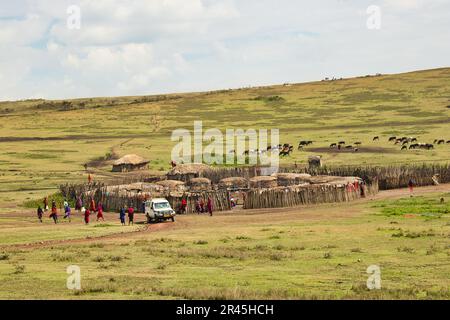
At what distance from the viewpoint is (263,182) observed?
60.8 meters

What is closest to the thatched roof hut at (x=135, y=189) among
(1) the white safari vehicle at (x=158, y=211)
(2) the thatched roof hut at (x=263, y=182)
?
(2) the thatched roof hut at (x=263, y=182)

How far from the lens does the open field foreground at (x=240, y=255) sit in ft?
73.4

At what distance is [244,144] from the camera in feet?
324

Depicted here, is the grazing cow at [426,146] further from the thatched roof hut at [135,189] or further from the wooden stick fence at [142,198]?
the wooden stick fence at [142,198]

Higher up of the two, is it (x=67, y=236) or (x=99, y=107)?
(x=99, y=107)

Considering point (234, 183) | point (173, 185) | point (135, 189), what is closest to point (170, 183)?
point (173, 185)

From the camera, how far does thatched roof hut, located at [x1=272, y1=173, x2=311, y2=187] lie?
6065 centimetres

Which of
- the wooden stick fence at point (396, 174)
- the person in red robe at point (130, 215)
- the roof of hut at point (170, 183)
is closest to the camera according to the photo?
the person in red robe at point (130, 215)

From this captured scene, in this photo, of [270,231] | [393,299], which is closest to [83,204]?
[270,231]

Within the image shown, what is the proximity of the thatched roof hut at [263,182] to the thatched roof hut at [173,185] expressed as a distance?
214 inches

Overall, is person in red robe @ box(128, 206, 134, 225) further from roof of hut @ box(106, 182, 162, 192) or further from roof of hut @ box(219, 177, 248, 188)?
roof of hut @ box(219, 177, 248, 188)

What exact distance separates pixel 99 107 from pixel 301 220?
11797 centimetres

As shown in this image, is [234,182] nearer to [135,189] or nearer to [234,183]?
[234,183]
